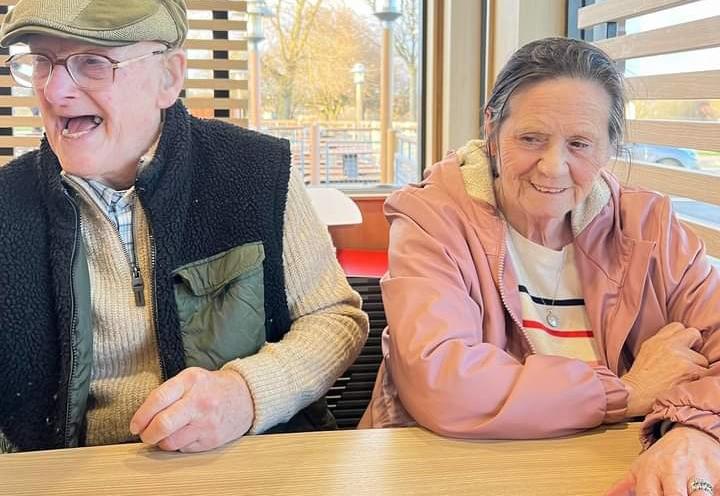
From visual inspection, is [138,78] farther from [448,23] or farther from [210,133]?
[448,23]

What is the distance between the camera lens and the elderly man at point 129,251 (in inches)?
44.3

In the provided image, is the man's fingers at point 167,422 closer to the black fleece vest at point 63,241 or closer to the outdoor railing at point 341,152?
the black fleece vest at point 63,241

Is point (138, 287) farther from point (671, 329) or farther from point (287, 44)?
point (287, 44)

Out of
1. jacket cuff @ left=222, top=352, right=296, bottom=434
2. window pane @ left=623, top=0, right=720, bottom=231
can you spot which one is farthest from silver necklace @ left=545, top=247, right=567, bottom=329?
jacket cuff @ left=222, top=352, right=296, bottom=434

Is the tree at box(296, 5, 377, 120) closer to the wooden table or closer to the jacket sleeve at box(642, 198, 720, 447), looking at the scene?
the jacket sleeve at box(642, 198, 720, 447)

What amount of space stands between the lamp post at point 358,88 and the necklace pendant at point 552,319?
1842 millimetres

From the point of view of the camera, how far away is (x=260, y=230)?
1.29m

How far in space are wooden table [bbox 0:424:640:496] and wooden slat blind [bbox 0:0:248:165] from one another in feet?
6.17

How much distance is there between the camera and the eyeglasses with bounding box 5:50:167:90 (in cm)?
112

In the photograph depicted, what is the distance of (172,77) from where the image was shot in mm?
1250

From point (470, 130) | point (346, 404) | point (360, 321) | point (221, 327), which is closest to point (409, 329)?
point (360, 321)

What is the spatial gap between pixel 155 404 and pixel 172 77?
1.91 ft

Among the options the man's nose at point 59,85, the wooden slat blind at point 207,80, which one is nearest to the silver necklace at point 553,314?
the man's nose at point 59,85

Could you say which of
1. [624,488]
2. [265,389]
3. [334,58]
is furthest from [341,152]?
[624,488]
